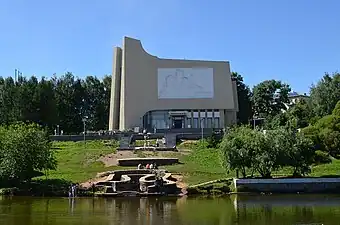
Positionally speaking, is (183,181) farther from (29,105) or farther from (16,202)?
(29,105)

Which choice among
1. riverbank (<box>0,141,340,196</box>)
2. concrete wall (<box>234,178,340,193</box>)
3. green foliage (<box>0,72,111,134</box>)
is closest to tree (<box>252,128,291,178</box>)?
concrete wall (<box>234,178,340,193</box>)

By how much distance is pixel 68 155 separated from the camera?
54.7 meters

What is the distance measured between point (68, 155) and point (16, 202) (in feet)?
70.3

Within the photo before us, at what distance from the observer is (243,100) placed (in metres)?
99.2

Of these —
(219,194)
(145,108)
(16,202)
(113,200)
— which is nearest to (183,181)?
(219,194)

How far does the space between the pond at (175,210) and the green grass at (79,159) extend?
25.1 ft

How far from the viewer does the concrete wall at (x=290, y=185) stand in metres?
37.4

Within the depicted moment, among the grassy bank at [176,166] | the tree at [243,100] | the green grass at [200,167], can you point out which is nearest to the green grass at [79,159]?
the grassy bank at [176,166]

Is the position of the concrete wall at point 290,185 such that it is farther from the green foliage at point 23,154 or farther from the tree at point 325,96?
the tree at point 325,96

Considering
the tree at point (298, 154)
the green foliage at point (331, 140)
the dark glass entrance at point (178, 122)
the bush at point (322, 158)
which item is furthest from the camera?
the dark glass entrance at point (178, 122)

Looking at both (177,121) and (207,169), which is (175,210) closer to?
(207,169)

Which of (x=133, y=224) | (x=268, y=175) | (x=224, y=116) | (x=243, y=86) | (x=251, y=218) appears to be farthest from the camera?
(x=243, y=86)

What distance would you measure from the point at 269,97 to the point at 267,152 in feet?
204

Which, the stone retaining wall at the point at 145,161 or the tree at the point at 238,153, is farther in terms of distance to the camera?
the stone retaining wall at the point at 145,161
